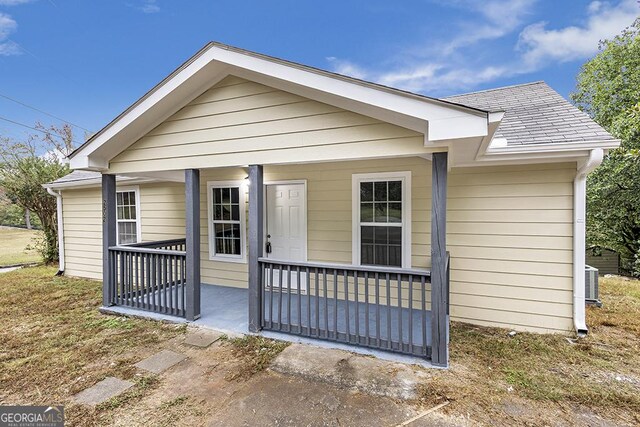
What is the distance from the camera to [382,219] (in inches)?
185

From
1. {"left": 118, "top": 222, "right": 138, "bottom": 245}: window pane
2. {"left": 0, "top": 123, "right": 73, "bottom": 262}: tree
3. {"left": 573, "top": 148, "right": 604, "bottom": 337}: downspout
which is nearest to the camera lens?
{"left": 573, "top": 148, "right": 604, "bottom": 337}: downspout

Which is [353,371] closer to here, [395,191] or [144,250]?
[395,191]

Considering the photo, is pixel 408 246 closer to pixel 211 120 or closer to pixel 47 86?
pixel 211 120

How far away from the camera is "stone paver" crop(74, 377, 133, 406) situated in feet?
8.33

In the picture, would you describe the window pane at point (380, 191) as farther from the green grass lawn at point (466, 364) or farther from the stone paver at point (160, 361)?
the stone paver at point (160, 361)

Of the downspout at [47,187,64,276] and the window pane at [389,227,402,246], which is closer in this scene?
the window pane at [389,227,402,246]

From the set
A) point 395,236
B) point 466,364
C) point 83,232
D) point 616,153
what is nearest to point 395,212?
point 395,236

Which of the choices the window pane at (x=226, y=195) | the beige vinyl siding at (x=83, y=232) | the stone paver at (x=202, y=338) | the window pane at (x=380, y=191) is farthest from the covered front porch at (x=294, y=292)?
the beige vinyl siding at (x=83, y=232)

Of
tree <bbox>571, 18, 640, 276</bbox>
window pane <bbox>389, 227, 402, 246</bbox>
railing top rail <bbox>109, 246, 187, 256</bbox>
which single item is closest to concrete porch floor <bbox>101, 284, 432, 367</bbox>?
railing top rail <bbox>109, 246, 187, 256</bbox>

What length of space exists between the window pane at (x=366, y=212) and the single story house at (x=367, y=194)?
2 cm

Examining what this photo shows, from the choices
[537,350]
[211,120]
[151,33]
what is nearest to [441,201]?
[537,350]

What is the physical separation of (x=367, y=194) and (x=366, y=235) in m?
0.67

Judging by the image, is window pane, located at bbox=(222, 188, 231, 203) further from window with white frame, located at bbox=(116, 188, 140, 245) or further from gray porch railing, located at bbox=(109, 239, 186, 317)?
window with white frame, located at bbox=(116, 188, 140, 245)

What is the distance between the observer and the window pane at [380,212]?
15.3 ft
